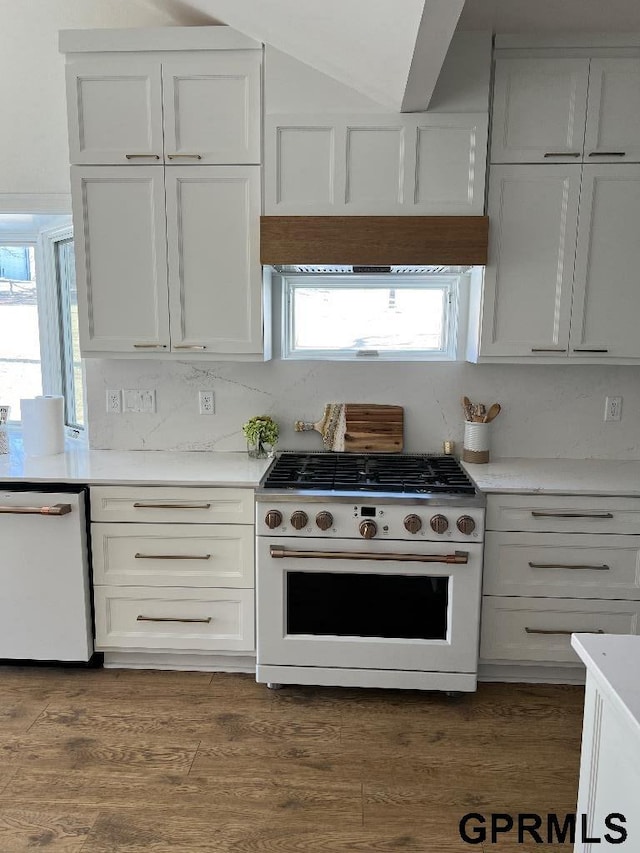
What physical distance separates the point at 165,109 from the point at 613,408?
95.3 inches

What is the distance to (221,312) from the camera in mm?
2666

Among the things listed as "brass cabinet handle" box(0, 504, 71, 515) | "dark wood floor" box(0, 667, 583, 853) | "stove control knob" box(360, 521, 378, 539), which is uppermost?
"brass cabinet handle" box(0, 504, 71, 515)

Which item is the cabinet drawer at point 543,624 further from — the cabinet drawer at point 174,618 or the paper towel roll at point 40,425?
the paper towel roll at point 40,425

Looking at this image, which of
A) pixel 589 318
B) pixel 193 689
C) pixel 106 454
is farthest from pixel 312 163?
pixel 193 689

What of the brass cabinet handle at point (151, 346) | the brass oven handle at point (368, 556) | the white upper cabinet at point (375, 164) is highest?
the white upper cabinet at point (375, 164)

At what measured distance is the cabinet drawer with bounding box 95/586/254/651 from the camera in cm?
260

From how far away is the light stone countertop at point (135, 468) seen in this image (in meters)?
2.54

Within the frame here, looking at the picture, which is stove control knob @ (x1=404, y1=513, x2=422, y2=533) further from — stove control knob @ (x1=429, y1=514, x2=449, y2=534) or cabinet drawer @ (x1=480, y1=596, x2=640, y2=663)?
cabinet drawer @ (x1=480, y1=596, x2=640, y2=663)

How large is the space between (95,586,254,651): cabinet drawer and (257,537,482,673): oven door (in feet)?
0.48

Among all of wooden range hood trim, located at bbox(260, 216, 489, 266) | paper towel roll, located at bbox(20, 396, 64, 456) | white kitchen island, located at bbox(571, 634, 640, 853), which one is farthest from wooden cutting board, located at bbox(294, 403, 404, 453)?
white kitchen island, located at bbox(571, 634, 640, 853)

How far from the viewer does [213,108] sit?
2531 millimetres

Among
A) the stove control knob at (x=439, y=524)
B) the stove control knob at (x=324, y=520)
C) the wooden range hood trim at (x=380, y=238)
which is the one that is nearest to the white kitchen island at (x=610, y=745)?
the stove control knob at (x=439, y=524)

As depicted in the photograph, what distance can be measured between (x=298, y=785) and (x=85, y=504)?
1369 mm

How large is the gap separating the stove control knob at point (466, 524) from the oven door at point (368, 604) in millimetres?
69
